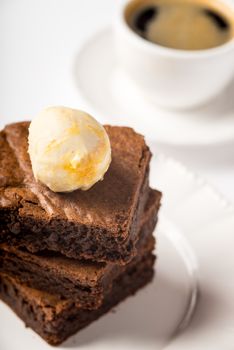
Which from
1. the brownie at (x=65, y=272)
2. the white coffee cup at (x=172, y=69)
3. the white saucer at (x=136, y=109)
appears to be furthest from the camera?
the white saucer at (x=136, y=109)

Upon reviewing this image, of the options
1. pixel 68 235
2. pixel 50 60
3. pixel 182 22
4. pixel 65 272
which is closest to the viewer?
pixel 68 235

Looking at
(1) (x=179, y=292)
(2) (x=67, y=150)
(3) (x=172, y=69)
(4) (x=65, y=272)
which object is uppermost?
(2) (x=67, y=150)

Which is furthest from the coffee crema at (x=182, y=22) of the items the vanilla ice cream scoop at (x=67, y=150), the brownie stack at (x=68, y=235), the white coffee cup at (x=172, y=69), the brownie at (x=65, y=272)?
the vanilla ice cream scoop at (x=67, y=150)

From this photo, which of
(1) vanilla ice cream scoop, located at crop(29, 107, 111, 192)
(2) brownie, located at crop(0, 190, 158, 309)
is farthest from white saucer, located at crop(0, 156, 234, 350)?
(1) vanilla ice cream scoop, located at crop(29, 107, 111, 192)

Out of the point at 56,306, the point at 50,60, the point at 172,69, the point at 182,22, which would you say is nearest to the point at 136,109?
the point at 172,69

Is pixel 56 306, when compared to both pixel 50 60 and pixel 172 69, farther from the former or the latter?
pixel 50 60

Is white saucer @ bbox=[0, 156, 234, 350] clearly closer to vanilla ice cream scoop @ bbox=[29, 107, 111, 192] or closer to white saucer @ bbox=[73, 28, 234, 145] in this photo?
white saucer @ bbox=[73, 28, 234, 145]

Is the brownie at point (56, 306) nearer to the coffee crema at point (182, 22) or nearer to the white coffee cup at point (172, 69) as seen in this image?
the white coffee cup at point (172, 69)
